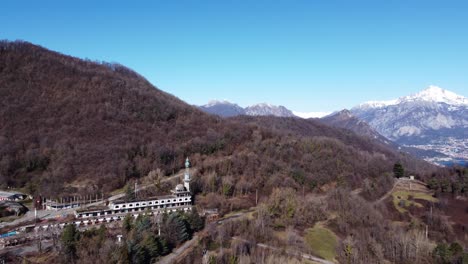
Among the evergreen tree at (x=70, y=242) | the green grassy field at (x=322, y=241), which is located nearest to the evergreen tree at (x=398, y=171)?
the green grassy field at (x=322, y=241)

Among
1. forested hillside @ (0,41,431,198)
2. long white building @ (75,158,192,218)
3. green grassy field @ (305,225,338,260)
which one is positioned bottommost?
green grassy field @ (305,225,338,260)

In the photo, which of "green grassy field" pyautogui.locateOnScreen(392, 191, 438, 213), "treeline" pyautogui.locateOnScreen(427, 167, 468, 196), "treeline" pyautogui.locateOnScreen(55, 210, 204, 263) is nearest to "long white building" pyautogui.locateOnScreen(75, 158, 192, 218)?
"treeline" pyautogui.locateOnScreen(55, 210, 204, 263)

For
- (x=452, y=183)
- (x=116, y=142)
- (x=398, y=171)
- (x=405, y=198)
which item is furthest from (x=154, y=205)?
(x=452, y=183)

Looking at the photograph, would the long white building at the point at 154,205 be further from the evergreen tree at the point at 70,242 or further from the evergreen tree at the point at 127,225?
the evergreen tree at the point at 70,242

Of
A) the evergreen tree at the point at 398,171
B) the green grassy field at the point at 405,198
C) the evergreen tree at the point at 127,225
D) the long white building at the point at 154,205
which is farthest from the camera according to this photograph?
the evergreen tree at the point at 398,171

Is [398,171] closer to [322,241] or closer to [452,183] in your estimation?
[452,183]

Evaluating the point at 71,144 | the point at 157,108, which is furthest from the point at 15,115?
the point at 157,108

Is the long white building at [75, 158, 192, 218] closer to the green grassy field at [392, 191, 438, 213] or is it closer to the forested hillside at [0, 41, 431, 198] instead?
the forested hillside at [0, 41, 431, 198]
